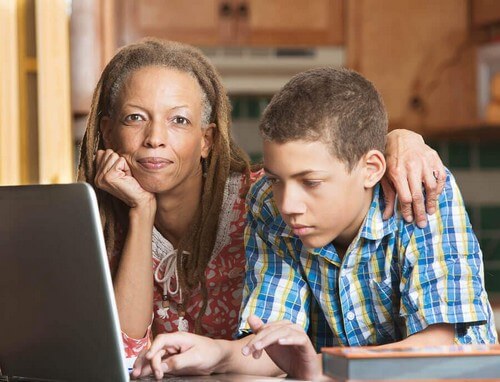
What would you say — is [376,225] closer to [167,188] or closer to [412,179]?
[412,179]

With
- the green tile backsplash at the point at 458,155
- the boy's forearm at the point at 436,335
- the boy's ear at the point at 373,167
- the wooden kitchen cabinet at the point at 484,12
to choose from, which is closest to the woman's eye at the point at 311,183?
the boy's ear at the point at 373,167

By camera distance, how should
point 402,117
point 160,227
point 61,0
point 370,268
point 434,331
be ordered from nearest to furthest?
point 434,331 < point 370,268 < point 160,227 < point 61,0 < point 402,117

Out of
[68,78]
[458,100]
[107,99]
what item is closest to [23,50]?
[68,78]

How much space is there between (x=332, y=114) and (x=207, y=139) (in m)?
0.41

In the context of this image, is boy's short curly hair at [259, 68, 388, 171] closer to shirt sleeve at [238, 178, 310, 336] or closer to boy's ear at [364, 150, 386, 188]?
boy's ear at [364, 150, 386, 188]

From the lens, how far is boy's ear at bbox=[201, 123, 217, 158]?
5.40 ft

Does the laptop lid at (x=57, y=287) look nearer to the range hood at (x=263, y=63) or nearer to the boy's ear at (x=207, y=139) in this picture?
the boy's ear at (x=207, y=139)

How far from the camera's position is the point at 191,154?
5.22 feet

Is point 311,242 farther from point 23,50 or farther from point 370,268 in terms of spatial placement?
point 23,50

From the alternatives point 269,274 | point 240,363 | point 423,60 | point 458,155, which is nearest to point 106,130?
point 269,274

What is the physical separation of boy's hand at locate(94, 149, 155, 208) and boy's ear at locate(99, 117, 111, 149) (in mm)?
69

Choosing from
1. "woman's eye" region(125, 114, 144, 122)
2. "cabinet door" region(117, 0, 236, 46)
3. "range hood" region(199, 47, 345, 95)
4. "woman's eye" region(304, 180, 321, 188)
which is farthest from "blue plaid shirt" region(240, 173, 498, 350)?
"cabinet door" region(117, 0, 236, 46)

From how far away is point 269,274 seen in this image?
142 centimetres

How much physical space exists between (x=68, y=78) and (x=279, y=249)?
1360 mm
